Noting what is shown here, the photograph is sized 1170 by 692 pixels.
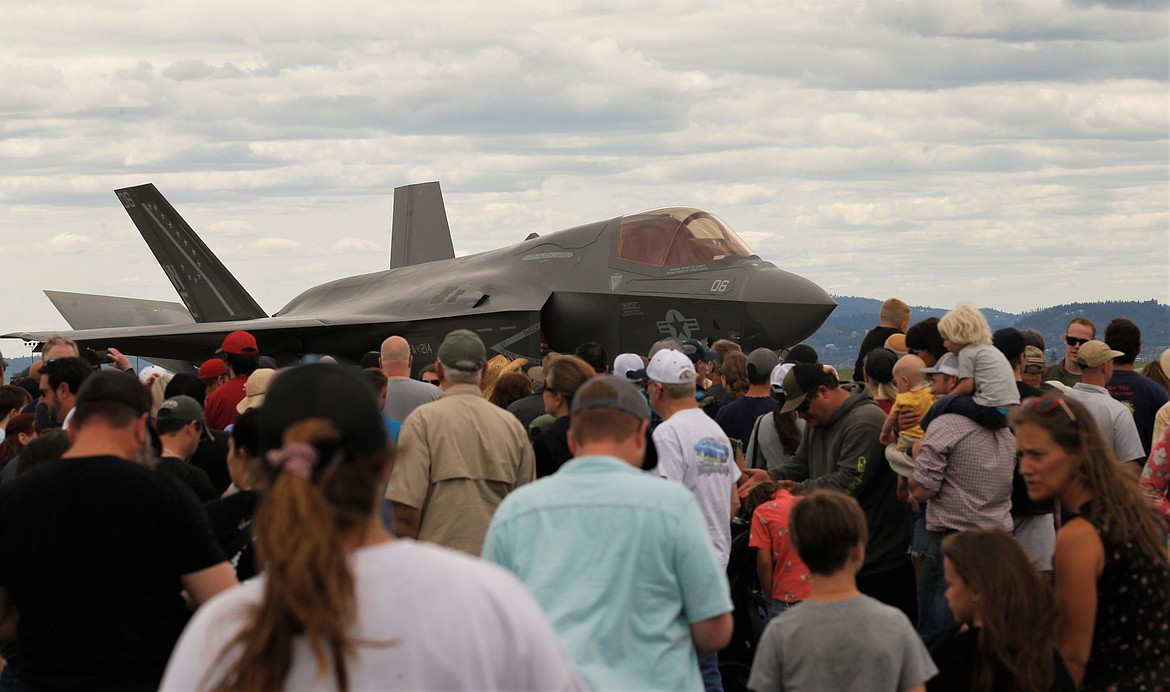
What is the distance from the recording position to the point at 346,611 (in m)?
2.12

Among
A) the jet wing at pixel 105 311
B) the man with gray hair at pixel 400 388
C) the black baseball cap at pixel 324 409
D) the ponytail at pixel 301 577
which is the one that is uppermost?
the black baseball cap at pixel 324 409

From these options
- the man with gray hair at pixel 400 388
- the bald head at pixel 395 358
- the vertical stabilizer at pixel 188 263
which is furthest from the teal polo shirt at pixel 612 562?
the vertical stabilizer at pixel 188 263

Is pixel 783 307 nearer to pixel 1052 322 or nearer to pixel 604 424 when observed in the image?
pixel 604 424

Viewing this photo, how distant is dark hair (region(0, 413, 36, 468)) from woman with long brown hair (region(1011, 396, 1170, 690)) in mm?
5588

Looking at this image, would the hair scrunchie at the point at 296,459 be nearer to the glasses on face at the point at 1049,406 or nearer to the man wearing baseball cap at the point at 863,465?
the glasses on face at the point at 1049,406

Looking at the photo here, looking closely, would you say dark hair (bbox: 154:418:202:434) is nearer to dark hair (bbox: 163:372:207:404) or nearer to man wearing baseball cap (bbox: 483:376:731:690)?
dark hair (bbox: 163:372:207:404)

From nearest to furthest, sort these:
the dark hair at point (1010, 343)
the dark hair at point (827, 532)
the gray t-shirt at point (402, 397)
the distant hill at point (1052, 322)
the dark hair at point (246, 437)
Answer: the dark hair at point (827, 532) → the dark hair at point (246, 437) → the dark hair at point (1010, 343) → the gray t-shirt at point (402, 397) → the distant hill at point (1052, 322)

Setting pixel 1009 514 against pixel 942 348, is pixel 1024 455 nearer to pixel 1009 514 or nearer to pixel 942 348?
pixel 1009 514

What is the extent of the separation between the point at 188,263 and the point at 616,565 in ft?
70.7

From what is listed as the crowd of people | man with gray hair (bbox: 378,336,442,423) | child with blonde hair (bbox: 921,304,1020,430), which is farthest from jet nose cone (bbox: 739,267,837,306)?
child with blonde hair (bbox: 921,304,1020,430)

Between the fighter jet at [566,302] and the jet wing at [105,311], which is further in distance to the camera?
the jet wing at [105,311]

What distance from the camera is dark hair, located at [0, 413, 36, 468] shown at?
24.1ft

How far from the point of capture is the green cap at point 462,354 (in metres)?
6.66

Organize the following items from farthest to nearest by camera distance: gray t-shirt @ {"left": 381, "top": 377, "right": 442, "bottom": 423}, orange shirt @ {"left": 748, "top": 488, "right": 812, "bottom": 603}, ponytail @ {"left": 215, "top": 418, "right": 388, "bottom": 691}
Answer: gray t-shirt @ {"left": 381, "top": 377, "right": 442, "bottom": 423}, orange shirt @ {"left": 748, "top": 488, "right": 812, "bottom": 603}, ponytail @ {"left": 215, "top": 418, "right": 388, "bottom": 691}
